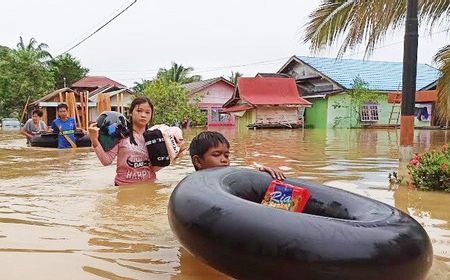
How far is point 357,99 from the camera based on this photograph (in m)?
31.9

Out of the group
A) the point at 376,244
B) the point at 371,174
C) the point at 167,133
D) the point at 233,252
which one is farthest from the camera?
the point at 371,174

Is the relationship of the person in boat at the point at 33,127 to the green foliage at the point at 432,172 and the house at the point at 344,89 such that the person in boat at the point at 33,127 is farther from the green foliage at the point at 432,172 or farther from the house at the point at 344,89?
the house at the point at 344,89

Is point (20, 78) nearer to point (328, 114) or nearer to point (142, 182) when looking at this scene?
point (328, 114)

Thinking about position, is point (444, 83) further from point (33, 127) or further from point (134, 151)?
point (33, 127)

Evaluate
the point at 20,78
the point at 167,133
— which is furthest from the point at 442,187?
the point at 20,78

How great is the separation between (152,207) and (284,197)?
2.16m

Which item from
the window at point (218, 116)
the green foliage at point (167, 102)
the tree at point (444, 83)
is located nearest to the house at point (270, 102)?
the green foliage at point (167, 102)

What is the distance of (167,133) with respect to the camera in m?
5.40

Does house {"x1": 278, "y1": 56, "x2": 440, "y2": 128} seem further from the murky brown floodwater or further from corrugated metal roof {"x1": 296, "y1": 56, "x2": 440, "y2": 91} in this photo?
the murky brown floodwater

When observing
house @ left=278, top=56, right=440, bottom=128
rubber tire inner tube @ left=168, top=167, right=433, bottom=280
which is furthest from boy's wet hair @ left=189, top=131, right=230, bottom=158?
house @ left=278, top=56, right=440, bottom=128

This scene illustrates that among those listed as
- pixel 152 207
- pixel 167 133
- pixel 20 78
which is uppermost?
pixel 20 78

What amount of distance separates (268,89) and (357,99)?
5.80m

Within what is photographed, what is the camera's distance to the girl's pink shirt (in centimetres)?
526

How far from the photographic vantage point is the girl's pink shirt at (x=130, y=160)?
5262 mm
